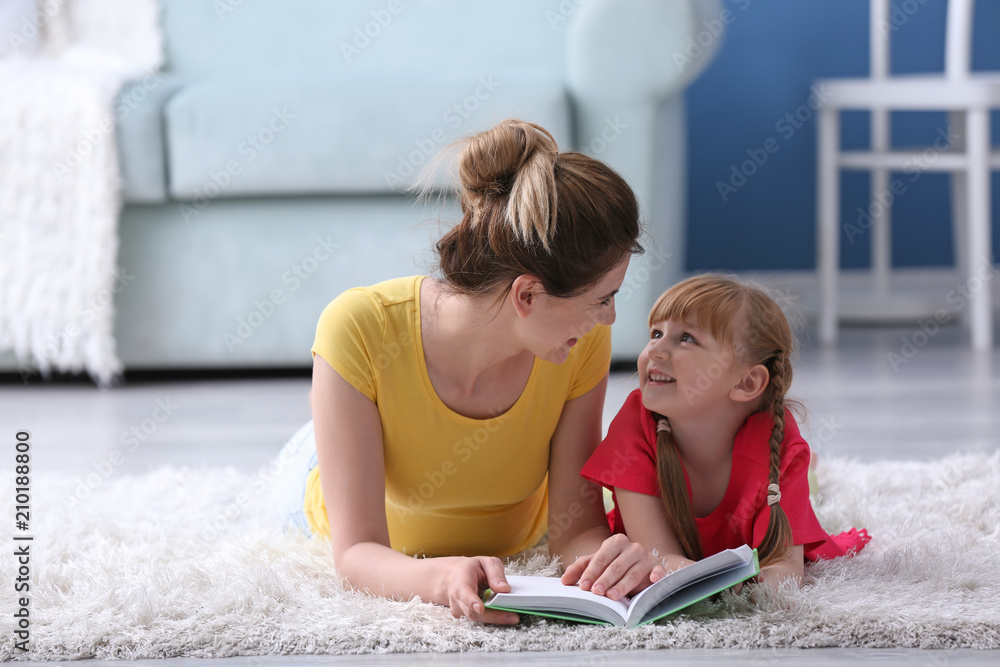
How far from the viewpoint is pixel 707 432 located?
1.00 m

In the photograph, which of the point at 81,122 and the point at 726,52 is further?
the point at 726,52

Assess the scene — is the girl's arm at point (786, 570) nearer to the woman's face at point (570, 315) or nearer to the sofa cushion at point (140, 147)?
the woman's face at point (570, 315)

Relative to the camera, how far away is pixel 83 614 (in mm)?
843

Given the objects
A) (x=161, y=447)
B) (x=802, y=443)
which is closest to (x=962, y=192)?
(x=802, y=443)

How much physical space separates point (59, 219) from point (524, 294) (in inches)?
55.6

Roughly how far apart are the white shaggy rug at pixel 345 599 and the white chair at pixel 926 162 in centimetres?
121

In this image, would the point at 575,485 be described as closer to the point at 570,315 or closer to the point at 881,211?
the point at 570,315

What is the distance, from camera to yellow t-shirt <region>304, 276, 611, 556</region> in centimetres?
93

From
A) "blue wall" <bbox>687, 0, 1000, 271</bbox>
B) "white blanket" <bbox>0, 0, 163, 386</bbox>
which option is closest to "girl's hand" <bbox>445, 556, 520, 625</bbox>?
"white blanket" <bbox>0, 0, 163, 386</bbox>

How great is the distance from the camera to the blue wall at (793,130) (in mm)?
2762

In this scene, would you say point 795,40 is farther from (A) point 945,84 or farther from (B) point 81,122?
(B) point 81,122

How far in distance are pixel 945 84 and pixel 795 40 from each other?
0.63 metres

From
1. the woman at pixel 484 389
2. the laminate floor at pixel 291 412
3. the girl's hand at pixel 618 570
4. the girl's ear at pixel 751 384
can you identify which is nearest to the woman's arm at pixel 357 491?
the woman at pixel 484 389

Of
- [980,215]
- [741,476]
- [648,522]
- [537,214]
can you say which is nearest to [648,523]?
[648,522]
